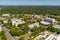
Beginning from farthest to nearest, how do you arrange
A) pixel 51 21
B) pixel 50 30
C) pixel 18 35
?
pixel 51 21
pixel 50 30
pixel 18 35

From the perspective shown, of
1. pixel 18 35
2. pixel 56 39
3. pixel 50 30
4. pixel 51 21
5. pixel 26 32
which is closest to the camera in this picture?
pixel 56 39

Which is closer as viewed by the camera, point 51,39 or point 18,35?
point 51,39

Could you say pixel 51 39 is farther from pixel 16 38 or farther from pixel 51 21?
pixel 51 21

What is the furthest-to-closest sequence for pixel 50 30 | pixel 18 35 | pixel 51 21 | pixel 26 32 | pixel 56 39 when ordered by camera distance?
pixel 51 21, pixel 50 30, pixel 26 32, pixel 18 35, pixel 56 39

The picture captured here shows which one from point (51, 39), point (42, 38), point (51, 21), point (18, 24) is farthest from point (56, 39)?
point (51, 21)

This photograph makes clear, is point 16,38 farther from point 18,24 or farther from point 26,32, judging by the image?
point 18,24

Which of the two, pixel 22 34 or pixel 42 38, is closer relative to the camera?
pixel 42 38

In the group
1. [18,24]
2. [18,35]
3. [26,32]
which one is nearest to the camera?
[18,35]

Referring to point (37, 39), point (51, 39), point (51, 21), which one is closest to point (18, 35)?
point (37, 39)
